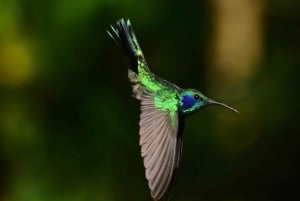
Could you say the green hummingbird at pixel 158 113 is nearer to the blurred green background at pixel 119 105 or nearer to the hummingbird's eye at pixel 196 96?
the hummingbird's eye at pixel 196 96

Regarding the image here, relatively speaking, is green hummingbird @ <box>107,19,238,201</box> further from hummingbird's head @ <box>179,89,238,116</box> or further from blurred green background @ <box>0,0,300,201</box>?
blurred green background @ <box>0,0,300,201</box>

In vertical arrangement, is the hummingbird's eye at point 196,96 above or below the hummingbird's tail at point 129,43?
below

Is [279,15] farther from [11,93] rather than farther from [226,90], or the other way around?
[11,93]

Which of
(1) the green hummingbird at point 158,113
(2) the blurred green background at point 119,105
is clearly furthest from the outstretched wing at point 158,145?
(2) the blurred green background at point 119,105

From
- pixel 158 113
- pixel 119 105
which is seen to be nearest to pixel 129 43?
pixel 158 113

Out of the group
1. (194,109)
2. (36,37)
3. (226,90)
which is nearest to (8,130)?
(36,37)

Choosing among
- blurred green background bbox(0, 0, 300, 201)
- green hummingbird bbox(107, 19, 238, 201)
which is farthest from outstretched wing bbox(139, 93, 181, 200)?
blurred green background bbox(0, 0, 300, 201)
